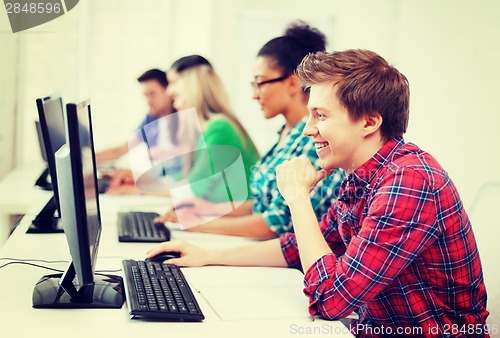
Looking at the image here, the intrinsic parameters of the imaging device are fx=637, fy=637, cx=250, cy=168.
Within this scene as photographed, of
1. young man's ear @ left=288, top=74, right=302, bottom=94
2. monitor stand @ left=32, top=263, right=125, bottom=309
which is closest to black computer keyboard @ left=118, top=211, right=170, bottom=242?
monitor stand @ left=32, top=263, right=125, bottom=309

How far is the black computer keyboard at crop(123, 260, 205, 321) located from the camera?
1224 mm

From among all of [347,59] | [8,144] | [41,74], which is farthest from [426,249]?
[41,74]

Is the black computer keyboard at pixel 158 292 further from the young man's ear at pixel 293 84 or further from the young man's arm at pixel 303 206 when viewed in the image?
the young man's ear at pixel 293 84

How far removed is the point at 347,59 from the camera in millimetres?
1439

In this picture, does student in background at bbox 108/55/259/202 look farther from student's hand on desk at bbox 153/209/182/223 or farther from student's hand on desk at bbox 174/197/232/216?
student's hand on desk at bbox 153/209/182/223

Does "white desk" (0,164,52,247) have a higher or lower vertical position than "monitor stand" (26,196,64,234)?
lower

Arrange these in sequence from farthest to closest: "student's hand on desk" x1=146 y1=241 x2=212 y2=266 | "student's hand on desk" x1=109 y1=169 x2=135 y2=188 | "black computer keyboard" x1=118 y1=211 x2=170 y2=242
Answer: "student's hand on desk" x1=109 y1=169 x2=135 y2=188 → "black computer keyboard" x1=118 y1=211 x2=170 y2=242 → "student's hand on desk" x1=146 y1=241 x2=212 y2=266

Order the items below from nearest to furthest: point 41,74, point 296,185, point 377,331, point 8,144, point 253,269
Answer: point 377,331
point 296,185
point 253,269
point 8,144
point 41,74

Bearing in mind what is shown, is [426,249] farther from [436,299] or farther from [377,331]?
[377,331]

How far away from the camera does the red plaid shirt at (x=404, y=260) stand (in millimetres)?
1267

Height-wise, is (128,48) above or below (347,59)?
below

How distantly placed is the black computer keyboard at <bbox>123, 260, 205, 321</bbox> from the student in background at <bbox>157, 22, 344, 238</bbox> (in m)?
0.52

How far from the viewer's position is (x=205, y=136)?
2.68m

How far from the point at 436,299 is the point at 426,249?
0.11 metres
